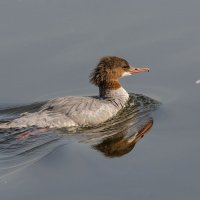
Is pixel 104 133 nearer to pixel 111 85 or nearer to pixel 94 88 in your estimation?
pixel 111 85

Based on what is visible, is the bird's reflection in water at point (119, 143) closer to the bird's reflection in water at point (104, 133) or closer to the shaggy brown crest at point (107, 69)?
the bird's reflection in water at point (104, 133)

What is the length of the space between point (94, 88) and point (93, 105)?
1.19 m

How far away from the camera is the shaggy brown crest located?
40.3 feet

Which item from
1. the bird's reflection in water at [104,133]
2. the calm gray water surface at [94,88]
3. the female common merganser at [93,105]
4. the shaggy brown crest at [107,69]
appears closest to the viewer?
the calm gray water surface at [94,88]

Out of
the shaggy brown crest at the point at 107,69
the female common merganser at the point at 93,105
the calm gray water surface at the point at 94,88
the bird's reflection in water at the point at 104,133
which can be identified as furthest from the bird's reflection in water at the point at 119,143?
the shaggy brown crest at the point at 107,69

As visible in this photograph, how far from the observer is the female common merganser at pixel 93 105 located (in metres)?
11.3

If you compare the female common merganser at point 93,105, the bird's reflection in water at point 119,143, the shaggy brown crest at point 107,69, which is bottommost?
the bird's reflection in water at point 119,143

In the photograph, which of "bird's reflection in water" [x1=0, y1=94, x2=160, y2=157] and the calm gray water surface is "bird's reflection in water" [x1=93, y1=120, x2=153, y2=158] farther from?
the calm gray water surface

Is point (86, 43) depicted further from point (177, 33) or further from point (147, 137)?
point (147, 137)

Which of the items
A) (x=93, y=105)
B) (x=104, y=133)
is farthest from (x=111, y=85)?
(x=104, y=133)

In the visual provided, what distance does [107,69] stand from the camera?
12.3 metres

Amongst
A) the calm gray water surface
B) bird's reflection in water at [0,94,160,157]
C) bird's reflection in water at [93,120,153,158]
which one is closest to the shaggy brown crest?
the calm gray water surface

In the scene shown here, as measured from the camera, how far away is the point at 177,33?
1343 centimetres

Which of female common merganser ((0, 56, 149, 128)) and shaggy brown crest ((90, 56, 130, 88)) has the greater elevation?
shaggy brown crest ((90, 56, 130, 88))
